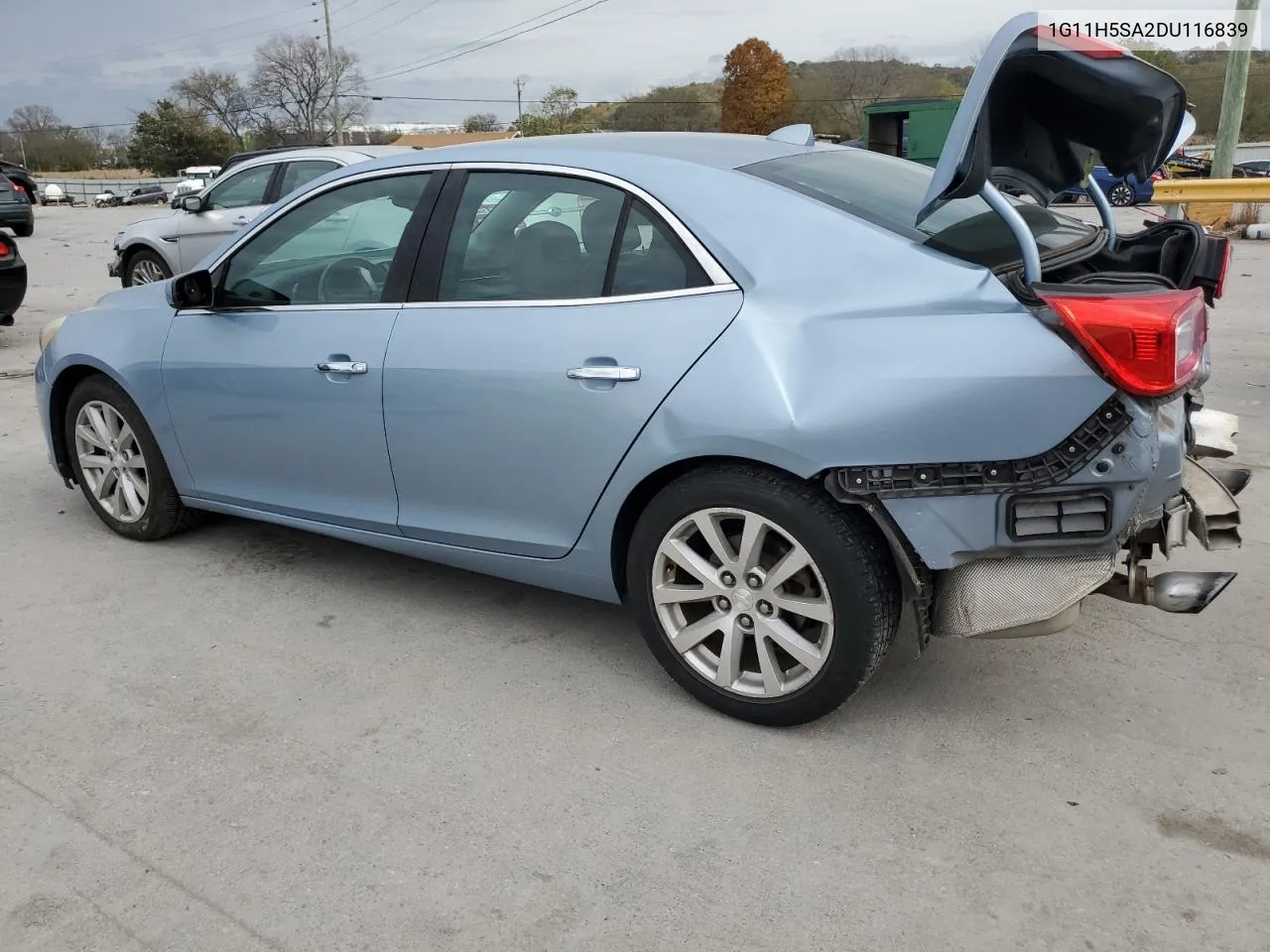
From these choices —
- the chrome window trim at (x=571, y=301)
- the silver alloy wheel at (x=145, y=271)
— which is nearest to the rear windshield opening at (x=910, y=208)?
the chrome window trim at (x=571, y=301)

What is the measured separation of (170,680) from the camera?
11.9 feet

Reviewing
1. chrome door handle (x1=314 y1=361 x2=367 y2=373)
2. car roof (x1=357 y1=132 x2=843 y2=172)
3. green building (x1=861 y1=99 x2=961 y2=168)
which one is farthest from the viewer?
green building (x1=861 y1=99 x2=961 y2=168)

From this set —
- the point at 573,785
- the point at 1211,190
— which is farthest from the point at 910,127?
the point at 573,785

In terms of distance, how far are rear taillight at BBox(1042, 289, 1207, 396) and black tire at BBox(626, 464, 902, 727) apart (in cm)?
71

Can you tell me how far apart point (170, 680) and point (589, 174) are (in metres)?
2.12

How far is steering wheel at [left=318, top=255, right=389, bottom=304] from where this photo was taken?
3840 millimetres

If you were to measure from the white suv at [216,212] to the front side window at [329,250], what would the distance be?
6074 mm

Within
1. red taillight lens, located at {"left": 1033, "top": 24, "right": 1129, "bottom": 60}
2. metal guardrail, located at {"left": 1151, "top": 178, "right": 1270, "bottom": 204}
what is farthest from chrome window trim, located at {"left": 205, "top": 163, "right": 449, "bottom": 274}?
metal guardrail, located at {"left": 1151, "top": 178, "right": 1270, "bottom": 204}

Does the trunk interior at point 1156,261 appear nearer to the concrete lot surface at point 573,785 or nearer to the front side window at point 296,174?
the concrete lot surface at point 573,785

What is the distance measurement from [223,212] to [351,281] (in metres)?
7.96

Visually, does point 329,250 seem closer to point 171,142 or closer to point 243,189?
point 243,189

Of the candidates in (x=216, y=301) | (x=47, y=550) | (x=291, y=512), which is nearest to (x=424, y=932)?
(x=291, y=512)

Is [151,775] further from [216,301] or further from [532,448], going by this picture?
[216,301]

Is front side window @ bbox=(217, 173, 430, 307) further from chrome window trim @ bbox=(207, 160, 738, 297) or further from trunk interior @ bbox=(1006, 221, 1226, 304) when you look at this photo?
trunk interior @ bbox=(1006, 221, 1226, 304)
